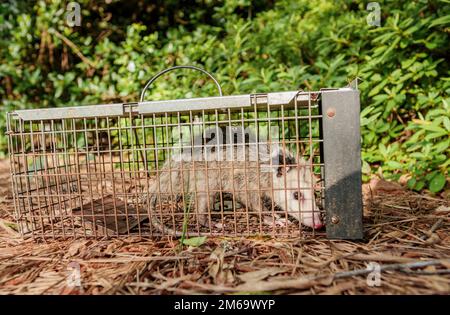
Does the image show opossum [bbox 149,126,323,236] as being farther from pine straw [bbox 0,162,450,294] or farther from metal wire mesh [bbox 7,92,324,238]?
pine straw [bbox 0,162,450,294]

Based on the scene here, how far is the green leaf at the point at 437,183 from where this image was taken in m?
2.82

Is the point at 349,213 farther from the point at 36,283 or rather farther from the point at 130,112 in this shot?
the point at 36,283

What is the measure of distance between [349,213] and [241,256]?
607 millimetres

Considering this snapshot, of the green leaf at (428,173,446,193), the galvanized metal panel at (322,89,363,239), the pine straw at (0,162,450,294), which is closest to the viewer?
the pine straw at (0,162,450,294)

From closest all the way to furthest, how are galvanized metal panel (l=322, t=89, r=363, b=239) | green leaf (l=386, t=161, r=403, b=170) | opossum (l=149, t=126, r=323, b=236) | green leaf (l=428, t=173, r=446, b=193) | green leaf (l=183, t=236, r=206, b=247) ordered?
galvanized metal panel (l=322, t=89, r=363, b=239), green leaf (l=183, t=236, r=206, b=247), opossum (l=149, t=126, r=323, b=236), green leaf (l=428, t=173, r=446, b=193), green leaf (l=386, t=161, r=403, b=170)

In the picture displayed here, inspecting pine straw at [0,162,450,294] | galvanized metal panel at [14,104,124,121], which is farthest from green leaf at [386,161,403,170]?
galvanized metal panel at [14,104,124,121]

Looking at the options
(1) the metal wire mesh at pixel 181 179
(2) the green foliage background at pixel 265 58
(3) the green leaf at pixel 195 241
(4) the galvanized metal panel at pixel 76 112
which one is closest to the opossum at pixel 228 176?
(1) the metal wire mesh at pixel 181 179

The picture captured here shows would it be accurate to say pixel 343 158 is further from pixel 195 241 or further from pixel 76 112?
pixel 76 112

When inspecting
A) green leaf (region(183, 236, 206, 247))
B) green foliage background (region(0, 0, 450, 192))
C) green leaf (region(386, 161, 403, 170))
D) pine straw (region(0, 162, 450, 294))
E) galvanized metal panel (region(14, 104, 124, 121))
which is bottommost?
pine straw (region(0, 162, 450, 294))

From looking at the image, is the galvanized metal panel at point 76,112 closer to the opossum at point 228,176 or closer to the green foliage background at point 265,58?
the opossum at point 228,176

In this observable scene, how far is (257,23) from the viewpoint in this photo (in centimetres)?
566

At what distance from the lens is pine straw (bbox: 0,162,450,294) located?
1.42 meters

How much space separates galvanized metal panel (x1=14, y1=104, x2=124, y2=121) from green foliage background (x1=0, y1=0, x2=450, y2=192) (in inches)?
82.3
